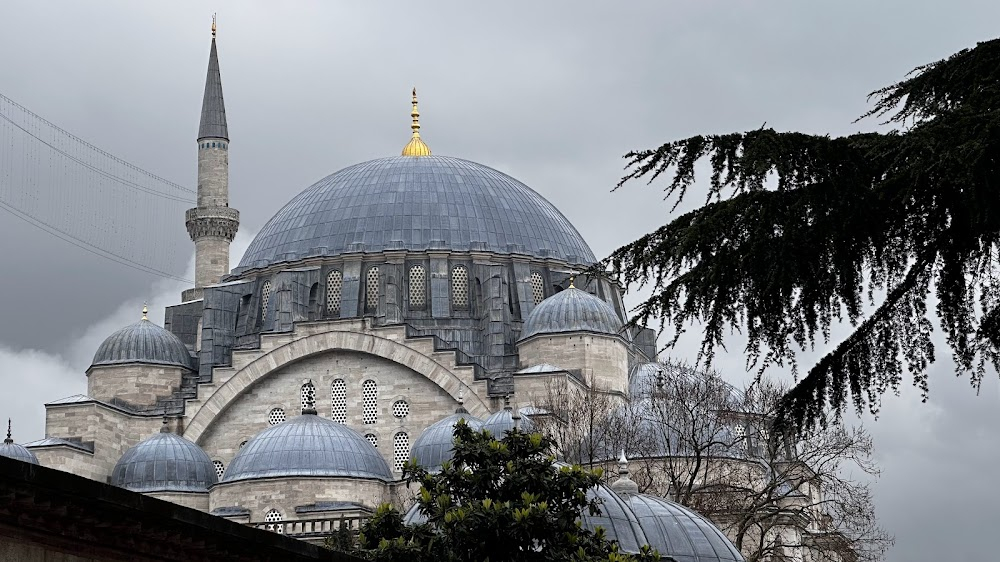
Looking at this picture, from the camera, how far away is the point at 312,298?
53.4 meters

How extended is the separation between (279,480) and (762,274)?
112 feet

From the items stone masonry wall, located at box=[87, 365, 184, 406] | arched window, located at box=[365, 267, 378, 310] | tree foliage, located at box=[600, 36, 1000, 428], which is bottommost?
tree foliage, located at box=[600, 36, 1000, 428]

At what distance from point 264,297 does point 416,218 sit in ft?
15.9

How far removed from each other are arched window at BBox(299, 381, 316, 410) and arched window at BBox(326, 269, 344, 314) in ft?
9.37

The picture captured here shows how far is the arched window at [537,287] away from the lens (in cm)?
5359

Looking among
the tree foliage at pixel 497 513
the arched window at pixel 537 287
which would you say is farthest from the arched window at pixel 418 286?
the tree foliage at pixel 497 513

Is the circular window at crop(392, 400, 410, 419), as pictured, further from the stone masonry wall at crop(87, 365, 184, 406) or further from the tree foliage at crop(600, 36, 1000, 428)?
the tree foliage at crop(600, 36, 1000, 428)

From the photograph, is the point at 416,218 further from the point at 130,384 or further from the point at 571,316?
the point at 130,384

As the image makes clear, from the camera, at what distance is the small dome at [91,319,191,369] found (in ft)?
171

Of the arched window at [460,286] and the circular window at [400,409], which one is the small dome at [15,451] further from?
the arched window at [460,286]

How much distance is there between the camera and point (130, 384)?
51594mm

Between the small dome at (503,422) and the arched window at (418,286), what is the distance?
9.07 m

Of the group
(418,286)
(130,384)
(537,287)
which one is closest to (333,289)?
(418,286)

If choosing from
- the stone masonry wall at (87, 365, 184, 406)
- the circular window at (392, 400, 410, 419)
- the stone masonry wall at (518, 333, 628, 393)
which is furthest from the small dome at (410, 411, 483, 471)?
the stone masonry wall at (87, 365, 184, 406)
